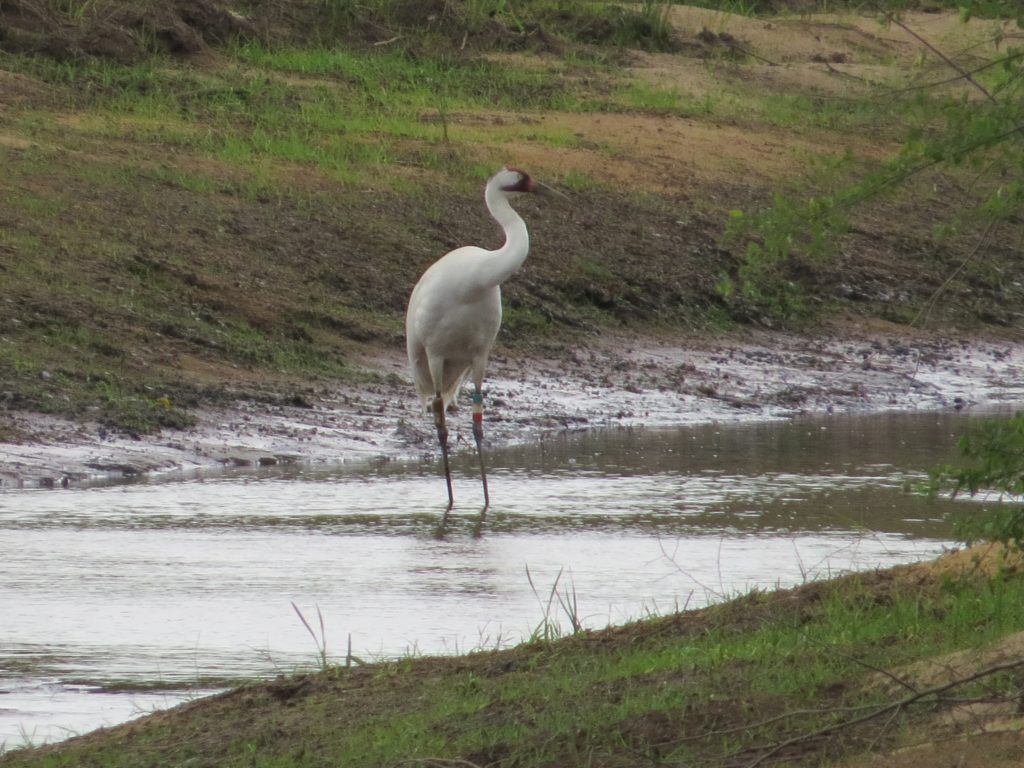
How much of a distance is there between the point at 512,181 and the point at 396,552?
3.65 metres

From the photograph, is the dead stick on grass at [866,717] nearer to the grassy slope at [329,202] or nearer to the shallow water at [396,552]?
the shallow water at [396,552]

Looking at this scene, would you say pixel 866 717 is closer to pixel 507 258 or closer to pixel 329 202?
pixel 507 258

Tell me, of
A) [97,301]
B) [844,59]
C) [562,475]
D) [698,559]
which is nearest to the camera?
[698,559]

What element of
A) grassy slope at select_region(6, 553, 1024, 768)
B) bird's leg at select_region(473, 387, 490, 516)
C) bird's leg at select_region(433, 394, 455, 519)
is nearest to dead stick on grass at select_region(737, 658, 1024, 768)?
grassy slope at select_region(6, 553, 1024, 768)

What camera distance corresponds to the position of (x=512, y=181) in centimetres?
1125

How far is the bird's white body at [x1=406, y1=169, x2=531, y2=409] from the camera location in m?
10.5

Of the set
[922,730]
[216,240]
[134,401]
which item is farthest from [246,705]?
[216,240]

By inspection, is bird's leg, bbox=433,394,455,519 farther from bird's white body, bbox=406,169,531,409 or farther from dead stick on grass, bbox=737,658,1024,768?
dead stick on grass, bbox=737,658,1024,768

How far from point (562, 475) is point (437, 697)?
A: 4.99m

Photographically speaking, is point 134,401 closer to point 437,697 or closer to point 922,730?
point 437,697

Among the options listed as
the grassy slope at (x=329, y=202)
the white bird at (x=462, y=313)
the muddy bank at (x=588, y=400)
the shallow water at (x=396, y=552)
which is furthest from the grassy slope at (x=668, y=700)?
the grassy slope at (x=329, y=202)

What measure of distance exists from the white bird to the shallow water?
0.47m

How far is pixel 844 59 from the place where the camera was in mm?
22797

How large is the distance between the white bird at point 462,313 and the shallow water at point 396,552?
1.54 ft
